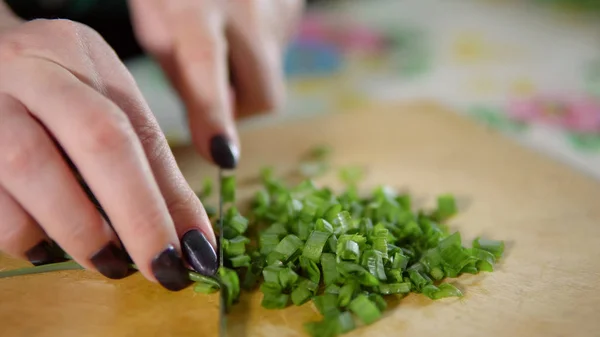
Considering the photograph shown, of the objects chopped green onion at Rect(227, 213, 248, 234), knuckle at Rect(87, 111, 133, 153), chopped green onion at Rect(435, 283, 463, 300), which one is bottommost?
chopped green onion at Rect(227, 213, 248, 234)

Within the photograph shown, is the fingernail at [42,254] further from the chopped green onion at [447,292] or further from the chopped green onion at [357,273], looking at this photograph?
the chopped green onion at [447,292]

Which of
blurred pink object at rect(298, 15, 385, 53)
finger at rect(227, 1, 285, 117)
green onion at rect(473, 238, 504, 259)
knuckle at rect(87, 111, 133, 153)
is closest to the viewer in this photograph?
knuckle at rect(87, 111, 133, 153)

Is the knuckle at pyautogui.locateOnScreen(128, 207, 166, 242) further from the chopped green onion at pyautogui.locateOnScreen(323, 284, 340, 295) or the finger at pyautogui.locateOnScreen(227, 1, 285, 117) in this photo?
the finger at pyautogui.locateOnScreen(227, 1, 285, 117)

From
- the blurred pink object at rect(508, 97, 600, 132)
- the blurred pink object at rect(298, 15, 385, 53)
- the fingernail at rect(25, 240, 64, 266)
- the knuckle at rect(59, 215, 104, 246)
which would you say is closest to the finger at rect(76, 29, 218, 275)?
the knuckle at rect(59, 215, 104, 246)

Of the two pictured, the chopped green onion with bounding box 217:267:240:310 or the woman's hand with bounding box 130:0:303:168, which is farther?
the woman's hand with bounding box 130:0:303:168

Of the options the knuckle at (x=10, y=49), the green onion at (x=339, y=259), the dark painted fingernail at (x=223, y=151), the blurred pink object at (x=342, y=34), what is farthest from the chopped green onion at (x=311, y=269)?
the blurred pink object at (x=342, y=34)

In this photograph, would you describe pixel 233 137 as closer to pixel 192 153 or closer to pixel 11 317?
pixel 192 153

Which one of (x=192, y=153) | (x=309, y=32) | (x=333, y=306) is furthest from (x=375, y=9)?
(x=333, y=306)

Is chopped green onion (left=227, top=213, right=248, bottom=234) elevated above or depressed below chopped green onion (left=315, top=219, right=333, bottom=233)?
below

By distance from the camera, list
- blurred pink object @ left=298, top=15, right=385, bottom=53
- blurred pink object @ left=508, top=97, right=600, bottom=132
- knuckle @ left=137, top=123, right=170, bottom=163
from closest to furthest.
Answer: knuckle @ left=137, top=123, right=170, bottom=163, blurred pink object @ left=508, top=97, right=600, bottom=132, blurred pink object @ left=298, top=15, right=385, bottom=53

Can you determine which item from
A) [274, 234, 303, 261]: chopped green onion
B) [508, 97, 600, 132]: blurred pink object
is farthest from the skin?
[508, 97, 600, 132]: blurred pink object
